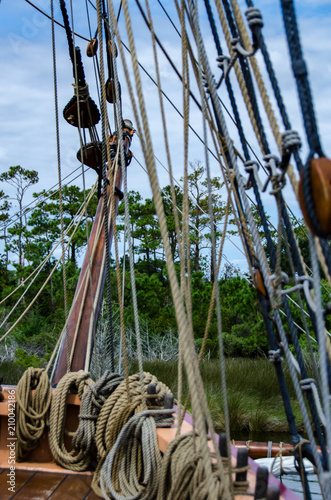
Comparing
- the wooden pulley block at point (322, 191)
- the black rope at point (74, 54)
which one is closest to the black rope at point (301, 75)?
the wooden pulley block at point (322, 191)

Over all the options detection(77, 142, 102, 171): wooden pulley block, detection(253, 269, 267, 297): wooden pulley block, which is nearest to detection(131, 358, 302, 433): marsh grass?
detection(77, 142, 102, 171): wooden pulley block

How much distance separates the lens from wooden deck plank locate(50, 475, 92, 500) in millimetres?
1293

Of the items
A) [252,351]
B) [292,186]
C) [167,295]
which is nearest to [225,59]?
[292,186]

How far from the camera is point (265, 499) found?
3.01ft

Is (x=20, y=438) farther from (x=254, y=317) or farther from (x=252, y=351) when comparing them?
(x=254, y=317)

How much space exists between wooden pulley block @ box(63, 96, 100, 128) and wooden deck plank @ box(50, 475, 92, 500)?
2402mm

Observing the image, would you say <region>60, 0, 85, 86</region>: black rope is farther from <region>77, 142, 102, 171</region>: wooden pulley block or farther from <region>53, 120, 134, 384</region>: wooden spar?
<region>53, 120, 134, 384</region>: wooden spar

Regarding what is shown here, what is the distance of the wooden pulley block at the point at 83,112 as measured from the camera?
3.01 metres

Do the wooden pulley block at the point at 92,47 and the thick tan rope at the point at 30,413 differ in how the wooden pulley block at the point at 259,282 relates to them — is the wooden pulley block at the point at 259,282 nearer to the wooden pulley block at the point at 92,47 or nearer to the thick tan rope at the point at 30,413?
the thick tan rope at the point at 30,413

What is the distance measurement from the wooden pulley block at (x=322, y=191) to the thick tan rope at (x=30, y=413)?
136 cm

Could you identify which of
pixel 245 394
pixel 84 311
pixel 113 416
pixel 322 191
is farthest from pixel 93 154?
pixel 245 394

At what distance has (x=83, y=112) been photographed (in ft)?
10.4

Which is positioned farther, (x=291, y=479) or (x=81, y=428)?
(x=291, y=479)

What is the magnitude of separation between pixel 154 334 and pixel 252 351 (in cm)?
205
